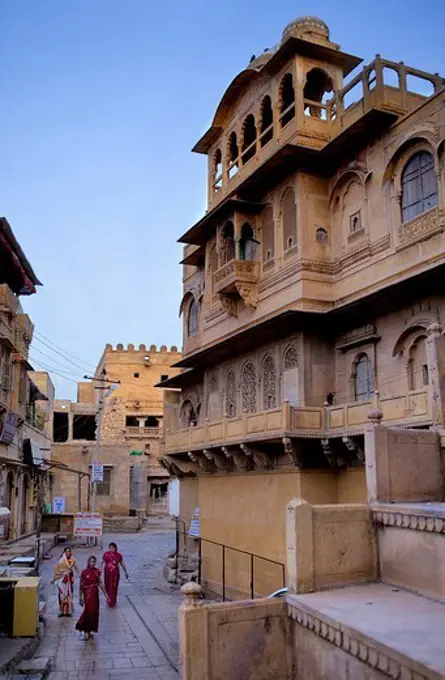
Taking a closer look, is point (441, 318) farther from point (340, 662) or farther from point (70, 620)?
point (70, 620)

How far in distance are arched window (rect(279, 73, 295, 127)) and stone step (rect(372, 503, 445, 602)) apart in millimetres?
13894

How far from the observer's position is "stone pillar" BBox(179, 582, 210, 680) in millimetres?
7410

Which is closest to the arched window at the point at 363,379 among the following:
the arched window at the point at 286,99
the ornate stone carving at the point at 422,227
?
the ornate stone carving at the point at 422,227

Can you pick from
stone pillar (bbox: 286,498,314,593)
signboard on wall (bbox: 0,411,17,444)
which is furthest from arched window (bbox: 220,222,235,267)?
stone pillar (bbox: 286,498,314,593)

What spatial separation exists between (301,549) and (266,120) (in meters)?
16.6

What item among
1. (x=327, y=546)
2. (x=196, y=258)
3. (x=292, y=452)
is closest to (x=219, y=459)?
(x=292, y=452)

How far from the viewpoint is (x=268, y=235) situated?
2036 centimetres

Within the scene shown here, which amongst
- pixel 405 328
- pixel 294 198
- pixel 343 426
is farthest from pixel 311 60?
pixel 343 426

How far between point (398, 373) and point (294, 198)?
19.3ft

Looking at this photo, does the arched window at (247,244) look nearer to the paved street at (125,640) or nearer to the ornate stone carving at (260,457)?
the ornate stone carving at (260,457)

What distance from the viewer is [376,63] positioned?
17.1 metres

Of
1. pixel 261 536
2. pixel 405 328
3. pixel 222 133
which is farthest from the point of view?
pixel 222 133

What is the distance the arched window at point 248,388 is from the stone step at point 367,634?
40.3ft

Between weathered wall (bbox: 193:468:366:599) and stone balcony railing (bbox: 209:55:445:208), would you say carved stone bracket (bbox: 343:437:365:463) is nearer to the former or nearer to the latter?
weathered wall (bbox: 193:468:366:599)
